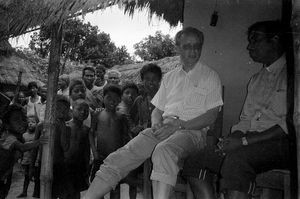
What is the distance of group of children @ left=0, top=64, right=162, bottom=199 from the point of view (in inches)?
173

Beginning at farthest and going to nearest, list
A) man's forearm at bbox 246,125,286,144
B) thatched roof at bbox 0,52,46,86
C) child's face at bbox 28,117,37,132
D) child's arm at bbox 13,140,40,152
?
thatched roof at bbox 0,52,46,86, child's face at bbox 28,117,37,132, child's arm at bbox 13,140,40,152, man's forearm at bbox 246,125,286,144

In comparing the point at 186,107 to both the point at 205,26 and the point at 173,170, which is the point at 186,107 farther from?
the point at 205,26

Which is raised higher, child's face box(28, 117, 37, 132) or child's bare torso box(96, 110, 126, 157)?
child's face box(28, 117, 37, 132)

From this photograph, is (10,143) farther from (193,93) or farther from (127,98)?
(193,93)

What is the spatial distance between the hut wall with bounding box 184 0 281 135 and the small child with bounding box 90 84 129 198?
1.33 meters

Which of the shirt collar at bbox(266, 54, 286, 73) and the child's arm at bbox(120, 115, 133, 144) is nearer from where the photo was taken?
the shirt collar at bbox(266, 54, 286, 73)

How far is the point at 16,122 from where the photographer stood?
174 inches

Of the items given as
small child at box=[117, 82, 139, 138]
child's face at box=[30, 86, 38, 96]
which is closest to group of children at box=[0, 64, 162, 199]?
small child at box=[117, 82, 139, 138]

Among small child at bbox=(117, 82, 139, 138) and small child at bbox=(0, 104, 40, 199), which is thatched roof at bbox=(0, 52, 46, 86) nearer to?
small child at bbox=(117, 82, 139, 138)

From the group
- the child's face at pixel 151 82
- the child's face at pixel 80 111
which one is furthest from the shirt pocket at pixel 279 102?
the child's face at pixel 80 111

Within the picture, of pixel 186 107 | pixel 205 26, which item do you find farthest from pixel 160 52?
pixel 186 107

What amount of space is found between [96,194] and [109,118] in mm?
1650

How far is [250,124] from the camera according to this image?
3354mm

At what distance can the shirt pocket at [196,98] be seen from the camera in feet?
11.1
